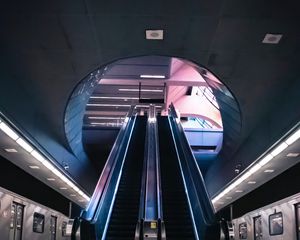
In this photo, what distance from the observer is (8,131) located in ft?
28.9

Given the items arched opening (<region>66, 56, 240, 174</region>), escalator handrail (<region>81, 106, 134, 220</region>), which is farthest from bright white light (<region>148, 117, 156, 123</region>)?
arched opening (<region>66, 56, 240, 174</region>)

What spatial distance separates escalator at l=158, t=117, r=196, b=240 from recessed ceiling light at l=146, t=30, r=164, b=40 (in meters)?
4.12

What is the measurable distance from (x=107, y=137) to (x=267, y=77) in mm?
13995

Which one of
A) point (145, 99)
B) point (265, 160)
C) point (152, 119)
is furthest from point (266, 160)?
point (145, 99)

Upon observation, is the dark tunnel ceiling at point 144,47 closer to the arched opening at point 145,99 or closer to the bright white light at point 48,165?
the bright white light at point 48,165

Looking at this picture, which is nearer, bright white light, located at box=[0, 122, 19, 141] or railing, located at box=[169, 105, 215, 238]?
bright white light, located at box=[0, 122, 19, 141]

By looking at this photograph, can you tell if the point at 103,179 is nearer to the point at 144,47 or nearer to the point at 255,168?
the point at 255,168

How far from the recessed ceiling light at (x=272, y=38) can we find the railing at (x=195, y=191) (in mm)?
3609

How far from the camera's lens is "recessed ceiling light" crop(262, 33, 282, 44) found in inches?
303

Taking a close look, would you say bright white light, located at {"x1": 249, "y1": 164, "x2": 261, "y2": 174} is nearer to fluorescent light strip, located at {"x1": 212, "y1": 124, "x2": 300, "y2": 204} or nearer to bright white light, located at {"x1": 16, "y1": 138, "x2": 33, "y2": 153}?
fluorescent light strip, located at {"x1": 212, "y1": 124, "x2": 300, "y2": 204}

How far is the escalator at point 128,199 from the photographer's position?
33.5 feet

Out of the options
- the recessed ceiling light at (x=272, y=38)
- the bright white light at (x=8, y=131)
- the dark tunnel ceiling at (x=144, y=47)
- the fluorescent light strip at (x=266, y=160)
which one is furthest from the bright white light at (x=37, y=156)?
the recessed ceiling light at (x=272, y=38)

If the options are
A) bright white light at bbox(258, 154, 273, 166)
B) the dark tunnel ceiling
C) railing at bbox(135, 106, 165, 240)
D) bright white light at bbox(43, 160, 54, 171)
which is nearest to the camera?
the dark tunnel ceiling

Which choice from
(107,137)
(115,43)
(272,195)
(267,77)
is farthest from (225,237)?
(107,137)
